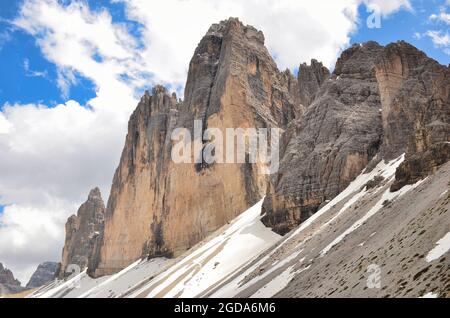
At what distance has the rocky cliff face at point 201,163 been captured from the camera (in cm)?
7694

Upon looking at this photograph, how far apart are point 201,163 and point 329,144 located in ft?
95.0

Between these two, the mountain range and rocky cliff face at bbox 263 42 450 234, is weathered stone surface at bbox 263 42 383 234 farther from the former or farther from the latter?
the mountain range

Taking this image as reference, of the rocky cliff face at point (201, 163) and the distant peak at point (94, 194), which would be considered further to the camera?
the distant peak at point (94, 194)

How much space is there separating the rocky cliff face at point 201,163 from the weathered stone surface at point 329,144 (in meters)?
16.4

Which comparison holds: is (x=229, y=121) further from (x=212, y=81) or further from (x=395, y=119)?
(x=395, y=119)

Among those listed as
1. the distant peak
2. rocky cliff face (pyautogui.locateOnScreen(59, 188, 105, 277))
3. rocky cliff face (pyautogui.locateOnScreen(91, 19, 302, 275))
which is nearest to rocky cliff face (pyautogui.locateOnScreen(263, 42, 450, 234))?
rocky cliff face (pyautogui.locateOnScreen(91, 19, 302, 275))

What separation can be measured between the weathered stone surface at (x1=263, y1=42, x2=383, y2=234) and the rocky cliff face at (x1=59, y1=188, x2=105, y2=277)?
9832 cm

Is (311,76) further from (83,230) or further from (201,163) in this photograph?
(83,230)

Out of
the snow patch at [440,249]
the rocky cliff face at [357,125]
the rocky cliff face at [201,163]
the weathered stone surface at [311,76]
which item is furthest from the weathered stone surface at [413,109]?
the weathered stone surface at [311,76]

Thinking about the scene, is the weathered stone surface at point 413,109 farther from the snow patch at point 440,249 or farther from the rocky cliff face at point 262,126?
the snow patch at point 440,249

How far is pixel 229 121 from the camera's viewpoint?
257 ft

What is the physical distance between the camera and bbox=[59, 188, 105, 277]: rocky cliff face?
146625 millimetres
